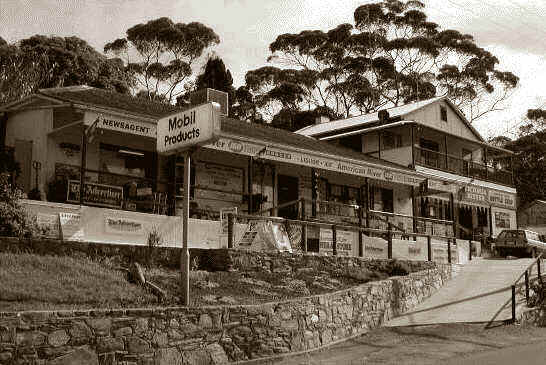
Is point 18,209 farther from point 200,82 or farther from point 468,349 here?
Answer: point 200,82

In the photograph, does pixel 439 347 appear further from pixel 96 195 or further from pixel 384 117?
pixel 384 117

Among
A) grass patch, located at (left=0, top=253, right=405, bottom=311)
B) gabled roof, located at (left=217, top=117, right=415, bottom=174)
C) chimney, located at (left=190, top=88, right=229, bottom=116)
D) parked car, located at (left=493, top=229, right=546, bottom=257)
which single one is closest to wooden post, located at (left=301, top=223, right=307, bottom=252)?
grass patch, located at (left=0, top=253, right=405, bottom=311)

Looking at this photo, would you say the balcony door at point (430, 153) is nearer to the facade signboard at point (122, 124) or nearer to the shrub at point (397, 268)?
the shrub at point (397, 268)

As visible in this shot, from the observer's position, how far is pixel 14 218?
1180 centimetres

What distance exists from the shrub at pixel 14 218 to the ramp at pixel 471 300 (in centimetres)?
806

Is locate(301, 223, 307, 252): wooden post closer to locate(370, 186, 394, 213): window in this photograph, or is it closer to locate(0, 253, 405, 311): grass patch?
locate(0, 253, 405, 311): grass patch

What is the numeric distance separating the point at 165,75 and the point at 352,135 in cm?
1711

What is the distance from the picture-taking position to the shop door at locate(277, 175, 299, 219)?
2411 cm

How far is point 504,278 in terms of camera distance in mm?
20156

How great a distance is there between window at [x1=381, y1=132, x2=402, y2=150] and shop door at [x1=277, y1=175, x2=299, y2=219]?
9.22m

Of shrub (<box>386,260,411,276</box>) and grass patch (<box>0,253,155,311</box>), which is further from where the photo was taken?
shrub (<box>386,260,411,276</box>)

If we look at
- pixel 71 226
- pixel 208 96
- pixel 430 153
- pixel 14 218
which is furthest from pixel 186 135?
pixel 430 153

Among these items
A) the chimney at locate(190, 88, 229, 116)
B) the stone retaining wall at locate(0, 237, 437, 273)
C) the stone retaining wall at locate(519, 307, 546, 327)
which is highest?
the chimney at locate(190, 88, 229, 116)

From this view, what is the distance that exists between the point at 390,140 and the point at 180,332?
24.4 m
